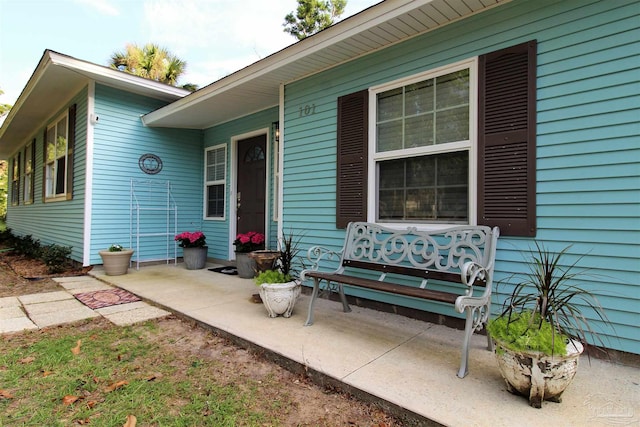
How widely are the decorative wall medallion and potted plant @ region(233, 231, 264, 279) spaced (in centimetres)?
237

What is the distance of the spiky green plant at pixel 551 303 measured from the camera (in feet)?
5.22

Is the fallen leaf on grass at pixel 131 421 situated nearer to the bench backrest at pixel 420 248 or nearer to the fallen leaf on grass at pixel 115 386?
the fallen leaf on grass at pixel 115 386

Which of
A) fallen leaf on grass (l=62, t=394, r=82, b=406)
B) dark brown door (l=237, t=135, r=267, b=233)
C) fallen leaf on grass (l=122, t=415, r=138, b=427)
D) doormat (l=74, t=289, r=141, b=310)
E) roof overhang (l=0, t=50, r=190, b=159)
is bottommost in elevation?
fallen leaf on grass (l=62, t=394, r=82, b=406)

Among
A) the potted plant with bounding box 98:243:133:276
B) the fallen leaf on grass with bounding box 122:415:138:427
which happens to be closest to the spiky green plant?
the fallen leaf on grass with bounding box 122:415:138:427

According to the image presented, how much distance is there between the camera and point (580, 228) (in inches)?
84.9

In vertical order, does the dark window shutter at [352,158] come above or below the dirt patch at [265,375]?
above

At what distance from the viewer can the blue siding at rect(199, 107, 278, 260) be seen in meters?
4.99

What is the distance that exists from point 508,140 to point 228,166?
14.9 feet

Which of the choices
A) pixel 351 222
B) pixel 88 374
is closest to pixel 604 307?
pixel 351 222

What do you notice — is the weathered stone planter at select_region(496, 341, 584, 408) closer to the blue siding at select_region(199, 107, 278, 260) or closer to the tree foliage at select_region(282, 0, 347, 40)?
the blue siding at select_region(199, 107, 278, 260)

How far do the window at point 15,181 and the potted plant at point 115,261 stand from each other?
26.5ft

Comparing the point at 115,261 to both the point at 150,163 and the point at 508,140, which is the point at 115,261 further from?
the point at 508,140

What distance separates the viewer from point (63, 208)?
6.07 meters

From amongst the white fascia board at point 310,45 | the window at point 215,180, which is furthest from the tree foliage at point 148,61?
the white fascia board at point 310,45
